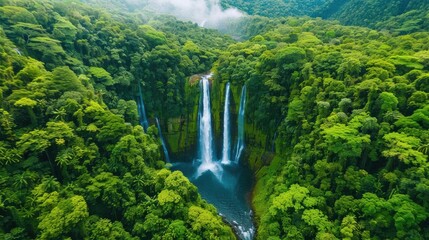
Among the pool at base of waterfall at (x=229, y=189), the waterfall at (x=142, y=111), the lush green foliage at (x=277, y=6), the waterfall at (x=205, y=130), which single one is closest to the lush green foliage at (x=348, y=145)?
the pool at base of waterfall at (x=229, y=189)

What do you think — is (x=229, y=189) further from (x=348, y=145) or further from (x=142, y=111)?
(x=142, y=111)

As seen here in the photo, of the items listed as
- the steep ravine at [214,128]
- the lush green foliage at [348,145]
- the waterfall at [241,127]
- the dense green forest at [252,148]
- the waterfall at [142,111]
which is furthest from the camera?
the waterfall at [142,111]

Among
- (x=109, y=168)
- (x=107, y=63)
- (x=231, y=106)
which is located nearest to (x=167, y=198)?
(x=109, y=168)

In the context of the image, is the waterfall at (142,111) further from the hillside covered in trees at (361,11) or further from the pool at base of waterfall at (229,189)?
the hillside covered in trees at (361,11)

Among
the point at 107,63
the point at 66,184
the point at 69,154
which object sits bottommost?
the point at 66,184

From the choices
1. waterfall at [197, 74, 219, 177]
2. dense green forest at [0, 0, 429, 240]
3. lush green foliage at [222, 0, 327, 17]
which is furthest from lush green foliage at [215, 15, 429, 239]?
lush green foliage at [222, 0, 327, 17]

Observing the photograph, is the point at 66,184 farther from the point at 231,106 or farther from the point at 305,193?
the point at 231,106

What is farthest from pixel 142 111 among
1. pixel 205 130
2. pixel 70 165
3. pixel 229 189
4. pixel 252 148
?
pixel 70 165
